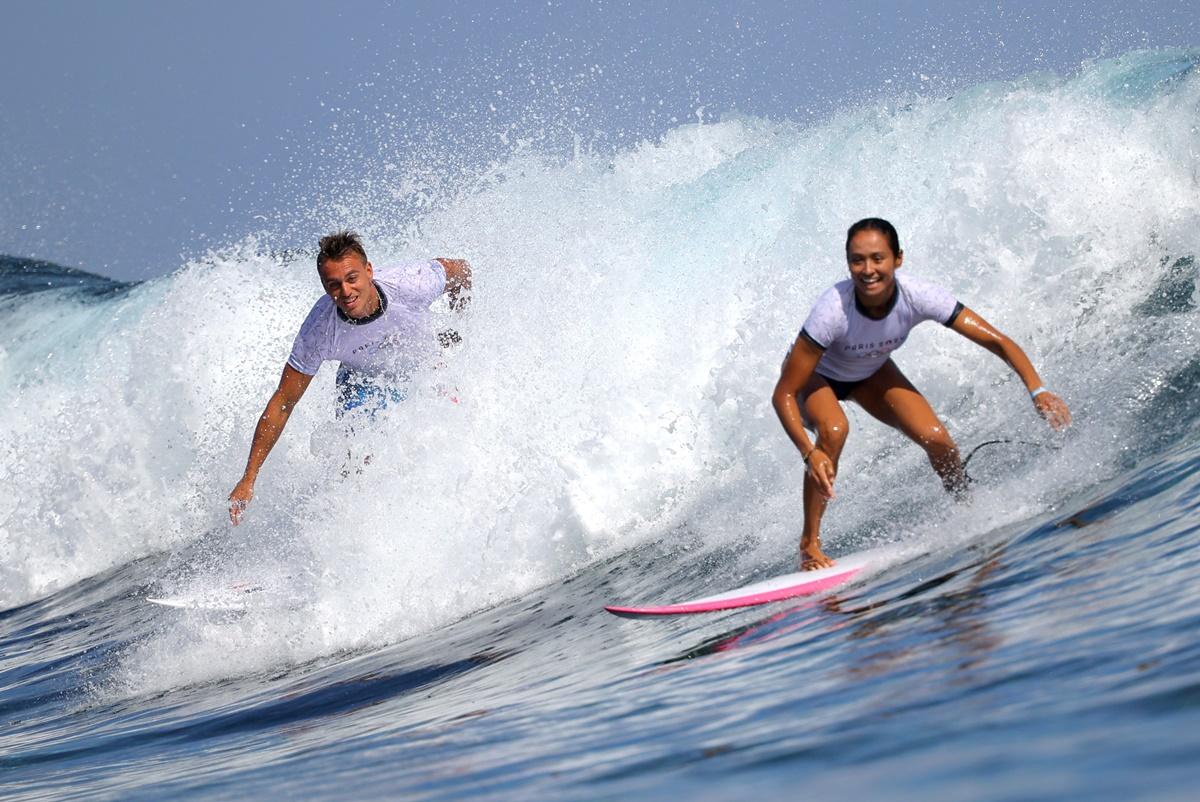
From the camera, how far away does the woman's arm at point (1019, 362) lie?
551 centimetres

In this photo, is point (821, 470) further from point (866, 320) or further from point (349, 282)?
point (349, 282)

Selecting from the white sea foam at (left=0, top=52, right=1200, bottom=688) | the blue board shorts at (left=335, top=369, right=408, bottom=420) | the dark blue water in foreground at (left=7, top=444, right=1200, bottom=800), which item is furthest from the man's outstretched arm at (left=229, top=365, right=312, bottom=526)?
the dark blue water in foreground at (left=7, top=444, right=1200, bottom=800)

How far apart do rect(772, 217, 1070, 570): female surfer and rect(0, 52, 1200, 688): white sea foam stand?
17.4 inches

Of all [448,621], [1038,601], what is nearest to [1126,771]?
[1038,601]

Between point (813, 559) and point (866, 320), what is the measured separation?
39.2 inches

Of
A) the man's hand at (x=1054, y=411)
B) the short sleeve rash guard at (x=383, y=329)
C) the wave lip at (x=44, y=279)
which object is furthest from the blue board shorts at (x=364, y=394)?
the wave lip at (x=44, y=279)

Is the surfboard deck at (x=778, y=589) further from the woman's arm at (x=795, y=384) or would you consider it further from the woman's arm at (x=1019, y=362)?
the woman's arm at (x=1019, y=362)

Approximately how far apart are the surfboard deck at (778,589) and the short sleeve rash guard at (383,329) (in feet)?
8.54

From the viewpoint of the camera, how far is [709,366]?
10312 millimetres

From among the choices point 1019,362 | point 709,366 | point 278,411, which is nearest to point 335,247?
point 278,411

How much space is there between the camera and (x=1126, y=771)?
2346 mm

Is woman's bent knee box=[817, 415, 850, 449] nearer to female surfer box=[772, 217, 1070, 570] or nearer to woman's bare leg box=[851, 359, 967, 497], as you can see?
female surfer box=[772, 217, 1070, 570]

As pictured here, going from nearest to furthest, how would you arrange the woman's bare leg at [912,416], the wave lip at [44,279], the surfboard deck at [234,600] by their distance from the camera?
the woman's bare leg at [912,416] < the surfboard deck at [234,600] < the wave lip at [44,279]

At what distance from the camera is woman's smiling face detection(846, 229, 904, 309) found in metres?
5.40
